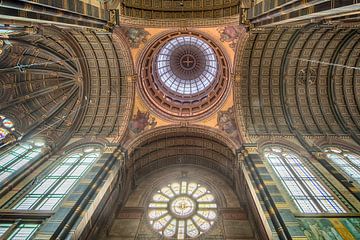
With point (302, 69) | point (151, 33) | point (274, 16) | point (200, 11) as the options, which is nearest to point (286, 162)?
point (302, 69)

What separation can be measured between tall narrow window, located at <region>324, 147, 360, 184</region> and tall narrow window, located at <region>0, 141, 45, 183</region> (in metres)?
19.0

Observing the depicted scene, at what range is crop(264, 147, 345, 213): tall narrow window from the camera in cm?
1178

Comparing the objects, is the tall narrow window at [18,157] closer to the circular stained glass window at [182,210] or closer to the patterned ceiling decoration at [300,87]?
the circular stained glass window at [182,210]

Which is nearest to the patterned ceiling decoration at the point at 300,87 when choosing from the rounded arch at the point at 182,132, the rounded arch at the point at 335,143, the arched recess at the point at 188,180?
the rounded arch at the point at 335,143

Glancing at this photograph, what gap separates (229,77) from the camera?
57.8ft

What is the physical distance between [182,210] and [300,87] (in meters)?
12.8

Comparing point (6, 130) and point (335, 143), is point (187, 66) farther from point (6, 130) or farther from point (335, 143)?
point (6, 130)

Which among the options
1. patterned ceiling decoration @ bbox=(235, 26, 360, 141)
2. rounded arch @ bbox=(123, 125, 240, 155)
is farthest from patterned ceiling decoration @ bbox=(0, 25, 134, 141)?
patterned ceiling decoration @ bbox=(235, 26, 360, 141)

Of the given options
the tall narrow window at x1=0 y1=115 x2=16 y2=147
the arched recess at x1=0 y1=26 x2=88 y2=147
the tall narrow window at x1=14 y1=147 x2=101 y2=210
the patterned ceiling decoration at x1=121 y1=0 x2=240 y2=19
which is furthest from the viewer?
the arched recess at x1=0 y1=26 x2=88 y2=147

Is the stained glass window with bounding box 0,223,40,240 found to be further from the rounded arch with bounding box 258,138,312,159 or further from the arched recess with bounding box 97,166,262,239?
the rounded arch with bounding box 258,138,312,159

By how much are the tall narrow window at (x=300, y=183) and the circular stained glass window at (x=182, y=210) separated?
5338 millimetres

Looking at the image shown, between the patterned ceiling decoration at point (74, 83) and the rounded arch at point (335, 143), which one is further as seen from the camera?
the patterned ceiling decoration at point (74, 83)

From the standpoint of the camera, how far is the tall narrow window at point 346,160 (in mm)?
13903

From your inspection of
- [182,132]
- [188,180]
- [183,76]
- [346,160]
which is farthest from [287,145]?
[183,76]
